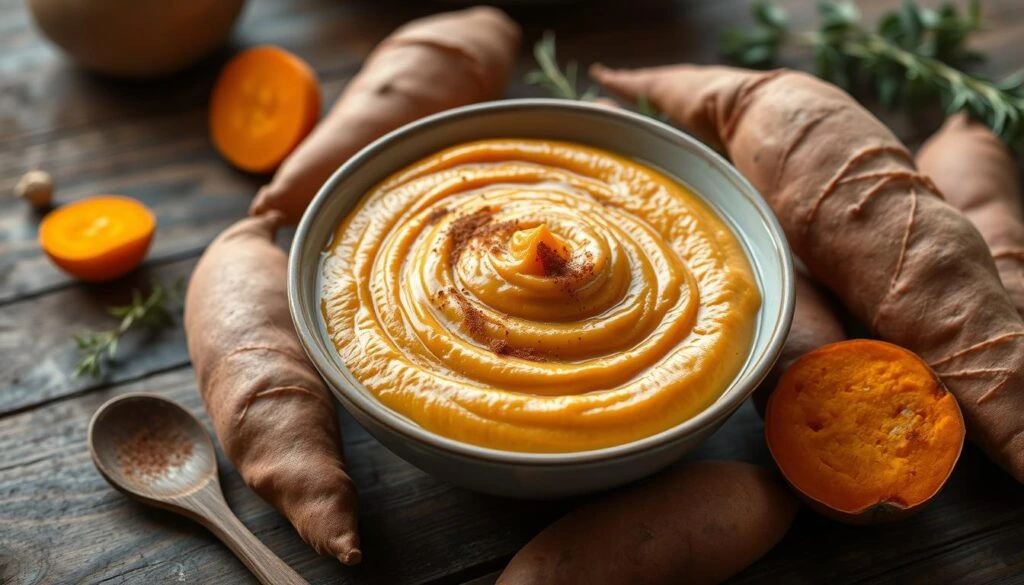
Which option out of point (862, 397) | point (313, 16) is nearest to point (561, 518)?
point (862, 397)

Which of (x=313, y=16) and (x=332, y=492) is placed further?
(x=313, y=16)

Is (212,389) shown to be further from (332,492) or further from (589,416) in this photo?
(589,416)

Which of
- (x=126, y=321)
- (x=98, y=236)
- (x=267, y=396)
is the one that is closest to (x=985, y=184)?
(x=267, y=396)

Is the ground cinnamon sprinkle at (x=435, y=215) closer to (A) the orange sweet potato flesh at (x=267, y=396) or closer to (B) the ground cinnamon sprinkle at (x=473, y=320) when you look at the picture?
(B) the ground cinnamon sprinkle at (x=473, y=320)

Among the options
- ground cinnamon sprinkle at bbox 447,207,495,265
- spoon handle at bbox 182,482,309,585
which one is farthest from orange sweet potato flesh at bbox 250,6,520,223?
spoon handle at bbox 182,482,309,585

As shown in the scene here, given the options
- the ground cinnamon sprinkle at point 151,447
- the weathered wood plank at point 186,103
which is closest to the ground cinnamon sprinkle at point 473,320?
the ground cinnamon sprinkle at point 151,447

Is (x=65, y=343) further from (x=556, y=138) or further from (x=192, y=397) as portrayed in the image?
(x=556, y=138)
